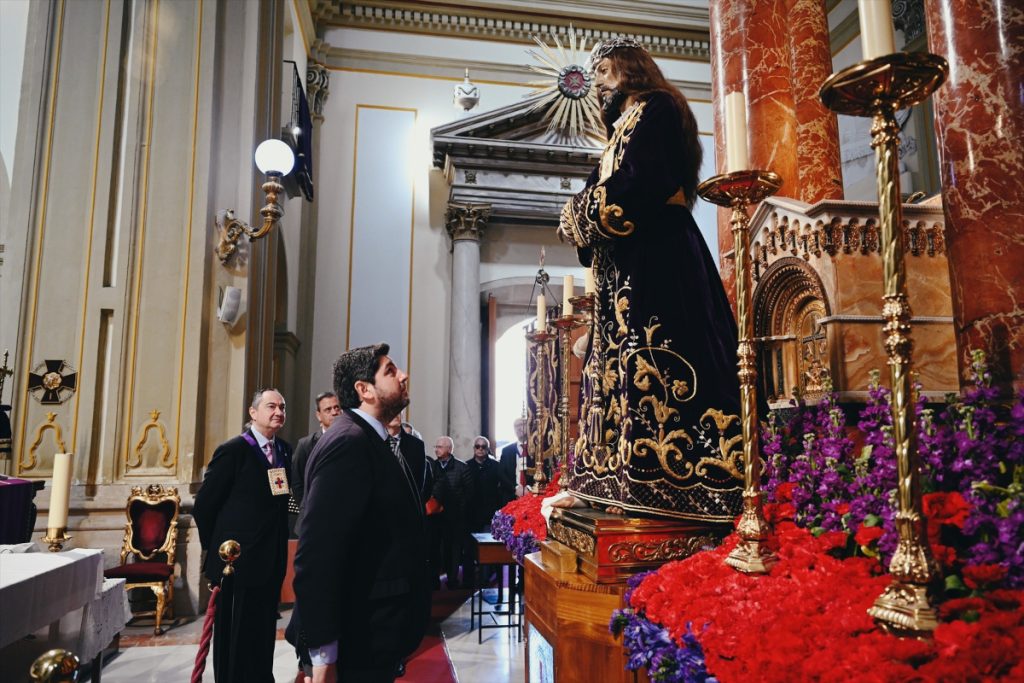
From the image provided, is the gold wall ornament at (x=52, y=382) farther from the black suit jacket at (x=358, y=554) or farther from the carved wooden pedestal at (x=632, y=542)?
the carved wooden pedestal at (x=632, y=542)

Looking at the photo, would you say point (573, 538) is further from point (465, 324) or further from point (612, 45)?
point (465, 324)

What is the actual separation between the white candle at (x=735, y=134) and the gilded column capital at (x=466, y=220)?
8.60 metres

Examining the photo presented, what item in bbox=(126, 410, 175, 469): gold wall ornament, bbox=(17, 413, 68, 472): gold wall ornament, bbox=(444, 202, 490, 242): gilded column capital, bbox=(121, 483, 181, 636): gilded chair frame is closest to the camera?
bbox=(121, 483, 181, 636): gilded chair frame

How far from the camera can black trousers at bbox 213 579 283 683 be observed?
3.59 m

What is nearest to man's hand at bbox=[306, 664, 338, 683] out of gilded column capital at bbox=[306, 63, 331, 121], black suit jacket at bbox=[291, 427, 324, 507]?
black suit jacket at bbox=[291, 427, 324, 507]

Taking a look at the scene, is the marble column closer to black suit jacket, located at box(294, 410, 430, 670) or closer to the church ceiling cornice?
the church ceiling cornice

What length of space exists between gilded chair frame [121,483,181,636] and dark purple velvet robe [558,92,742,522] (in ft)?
13.7

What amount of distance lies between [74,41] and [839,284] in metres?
6.64

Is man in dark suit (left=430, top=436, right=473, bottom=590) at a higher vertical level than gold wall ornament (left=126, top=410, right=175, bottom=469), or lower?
lower

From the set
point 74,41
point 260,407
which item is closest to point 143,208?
point 74,41

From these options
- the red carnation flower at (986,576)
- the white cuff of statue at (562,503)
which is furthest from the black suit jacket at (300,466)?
the red carnation flower at (986,576)

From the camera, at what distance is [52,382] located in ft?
19.6

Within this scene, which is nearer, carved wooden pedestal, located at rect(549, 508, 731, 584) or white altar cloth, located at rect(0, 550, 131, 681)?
carved wooden pedestal, located at rect(549, 508, 731, 584)

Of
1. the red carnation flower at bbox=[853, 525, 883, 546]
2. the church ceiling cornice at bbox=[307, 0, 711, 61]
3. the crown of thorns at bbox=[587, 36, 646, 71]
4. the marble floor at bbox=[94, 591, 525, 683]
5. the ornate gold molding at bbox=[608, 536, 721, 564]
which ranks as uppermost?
the church ceiling cornice at bbox=[307, 0, 711, 61]
